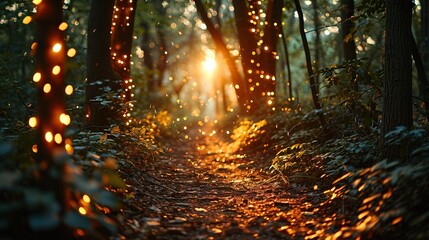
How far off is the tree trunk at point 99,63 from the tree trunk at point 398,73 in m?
4.99

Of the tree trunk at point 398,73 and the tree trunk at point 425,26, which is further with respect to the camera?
the tree trunk at point 425,26

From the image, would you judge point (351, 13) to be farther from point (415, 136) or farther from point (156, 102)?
point (156, 102)

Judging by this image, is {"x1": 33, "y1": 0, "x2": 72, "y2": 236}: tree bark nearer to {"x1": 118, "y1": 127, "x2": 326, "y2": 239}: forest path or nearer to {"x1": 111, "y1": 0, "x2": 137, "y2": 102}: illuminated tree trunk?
{"x1": 118, "y1": 127, "x2": 326, "y2": 239}: forest path

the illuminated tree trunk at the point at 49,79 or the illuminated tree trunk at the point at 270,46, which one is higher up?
the illuminated tree trunk at the point at 270,46

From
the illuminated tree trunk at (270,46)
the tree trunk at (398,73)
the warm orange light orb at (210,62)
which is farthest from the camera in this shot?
the warm orange light orb at (210,62)

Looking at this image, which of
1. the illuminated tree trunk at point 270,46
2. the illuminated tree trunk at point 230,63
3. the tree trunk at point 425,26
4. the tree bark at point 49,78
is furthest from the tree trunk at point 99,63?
the tree trunk at point 425,26

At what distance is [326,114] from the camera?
333 inches

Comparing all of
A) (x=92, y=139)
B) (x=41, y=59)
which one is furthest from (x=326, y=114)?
(x=41, y=59)

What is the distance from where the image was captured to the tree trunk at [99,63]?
7.47 meters

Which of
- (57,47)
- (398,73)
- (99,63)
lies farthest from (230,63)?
(57,47)

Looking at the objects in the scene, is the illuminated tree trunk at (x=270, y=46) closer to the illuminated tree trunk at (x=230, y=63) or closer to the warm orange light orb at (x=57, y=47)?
the illuminated tree trunk at (x=230, y=63)

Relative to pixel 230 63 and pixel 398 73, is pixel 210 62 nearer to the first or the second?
pixel 230 63

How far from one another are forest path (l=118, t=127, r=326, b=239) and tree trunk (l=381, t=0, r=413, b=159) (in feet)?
4.76

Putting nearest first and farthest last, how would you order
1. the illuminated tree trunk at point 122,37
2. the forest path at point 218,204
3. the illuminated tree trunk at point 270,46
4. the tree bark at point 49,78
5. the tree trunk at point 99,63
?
1. the tree bark at point 49,78
2. the forest path at point 218,204
3. the tree trunk at point 99,63
4. the illuminated tree trunk at point 122,37
5. the illuminated tree trunk at point 270,46
